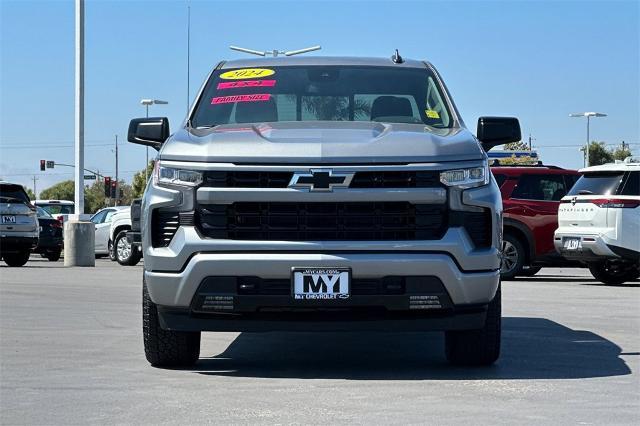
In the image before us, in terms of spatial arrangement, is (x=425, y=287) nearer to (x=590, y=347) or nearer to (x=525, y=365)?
(x=525, y=365)

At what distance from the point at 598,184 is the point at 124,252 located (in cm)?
1194

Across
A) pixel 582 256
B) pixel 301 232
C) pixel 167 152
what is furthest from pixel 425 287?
pixel 582 256

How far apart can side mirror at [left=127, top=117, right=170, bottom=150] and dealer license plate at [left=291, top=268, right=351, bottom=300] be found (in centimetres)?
206

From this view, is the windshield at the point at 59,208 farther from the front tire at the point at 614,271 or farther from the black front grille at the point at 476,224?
the black front grille at the point at 476,224

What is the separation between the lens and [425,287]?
659cm

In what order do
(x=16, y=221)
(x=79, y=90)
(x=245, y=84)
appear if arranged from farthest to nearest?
(x=79, y=90), (x=16, y=221), (x=245, y=84)

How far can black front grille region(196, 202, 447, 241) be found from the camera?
6609 mm

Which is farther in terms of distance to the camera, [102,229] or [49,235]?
[102,229]

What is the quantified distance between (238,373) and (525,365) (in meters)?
1.90

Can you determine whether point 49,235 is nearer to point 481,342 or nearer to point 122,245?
point 122,245

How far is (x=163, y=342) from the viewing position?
716 cm

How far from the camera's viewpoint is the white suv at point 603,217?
16.1 metres

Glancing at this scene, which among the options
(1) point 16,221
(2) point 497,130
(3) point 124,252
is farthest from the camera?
(3) point 124,252

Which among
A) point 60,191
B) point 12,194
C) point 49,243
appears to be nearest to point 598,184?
point 12,194
